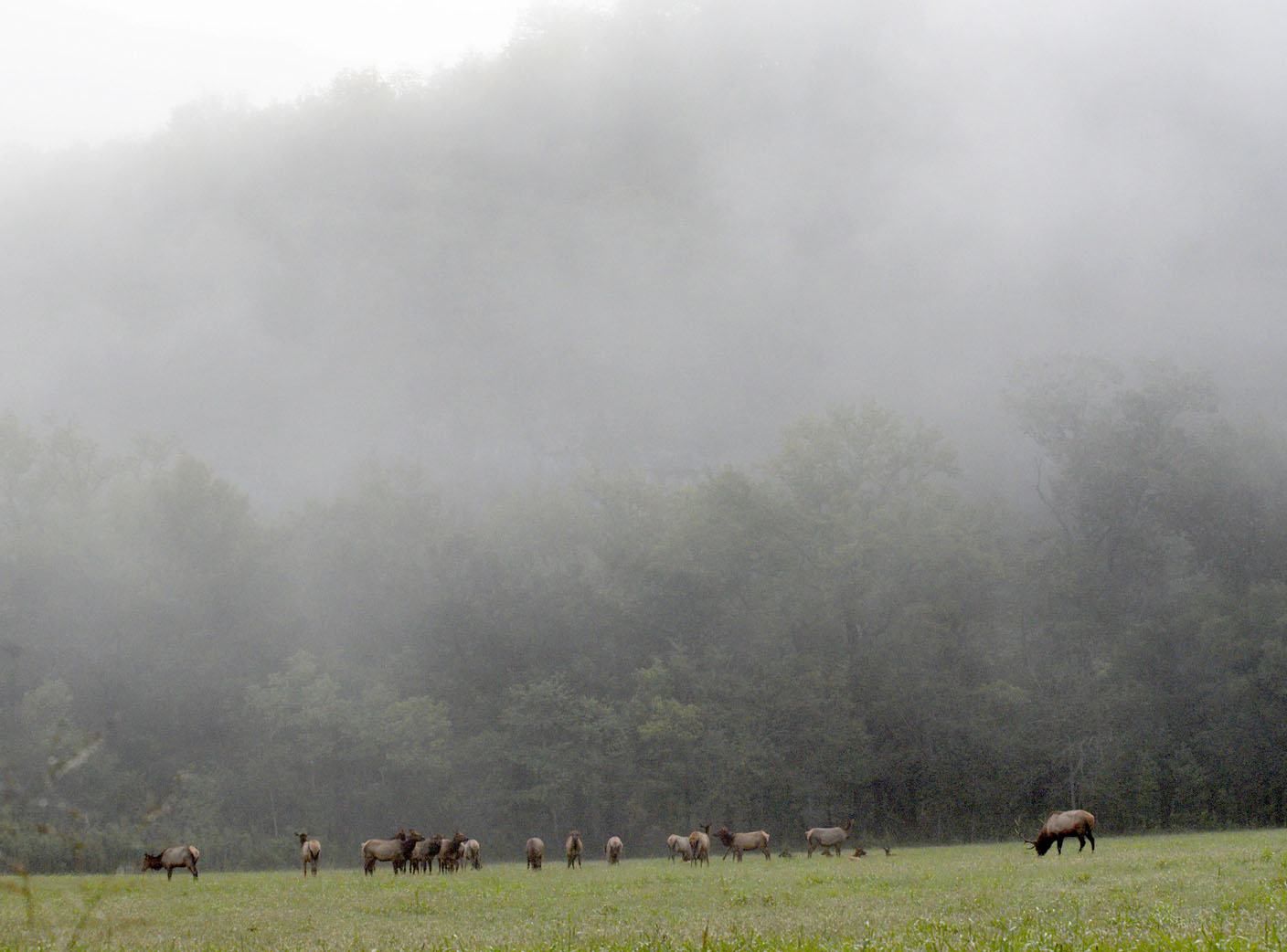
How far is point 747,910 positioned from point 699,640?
4794cm

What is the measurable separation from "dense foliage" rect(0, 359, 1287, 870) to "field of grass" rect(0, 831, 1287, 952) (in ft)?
99.8

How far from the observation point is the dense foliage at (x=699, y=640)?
5484cm

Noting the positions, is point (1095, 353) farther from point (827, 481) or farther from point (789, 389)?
point (789, 389)

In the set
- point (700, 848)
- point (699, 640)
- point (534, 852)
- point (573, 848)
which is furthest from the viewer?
point (699, 640)

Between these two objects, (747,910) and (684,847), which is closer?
(747,910)

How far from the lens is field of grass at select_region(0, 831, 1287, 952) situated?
10.7m

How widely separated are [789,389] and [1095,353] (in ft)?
110

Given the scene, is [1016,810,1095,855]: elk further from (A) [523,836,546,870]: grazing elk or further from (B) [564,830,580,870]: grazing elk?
(A) [523,836,546,870]: grazing elk

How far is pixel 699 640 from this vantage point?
63.6m

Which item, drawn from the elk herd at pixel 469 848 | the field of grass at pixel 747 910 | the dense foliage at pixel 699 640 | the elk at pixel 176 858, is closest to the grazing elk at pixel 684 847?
the elk herd at pixel 469 848

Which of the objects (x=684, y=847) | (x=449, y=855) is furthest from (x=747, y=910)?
(x=684, y=847)

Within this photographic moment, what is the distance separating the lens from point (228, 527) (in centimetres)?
6475

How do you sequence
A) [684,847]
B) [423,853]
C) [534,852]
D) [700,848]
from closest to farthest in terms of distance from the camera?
[423,853] → [700,848] → [534,852] → [684,847]

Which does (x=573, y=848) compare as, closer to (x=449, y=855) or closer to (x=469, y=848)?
(x=469, y=848)
